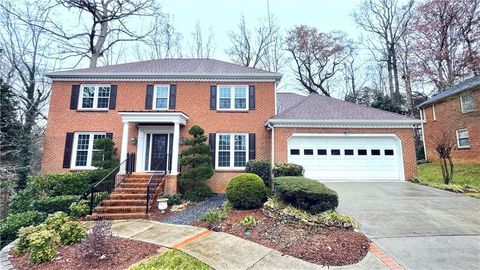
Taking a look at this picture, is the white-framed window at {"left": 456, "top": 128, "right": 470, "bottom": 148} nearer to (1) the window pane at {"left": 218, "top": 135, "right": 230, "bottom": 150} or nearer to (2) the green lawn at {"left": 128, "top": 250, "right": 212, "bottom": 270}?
(1) the window pane at {"left": 218, "top": 135, "right": 230, "bottom": 150}

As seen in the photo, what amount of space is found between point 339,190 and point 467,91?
13.3 m

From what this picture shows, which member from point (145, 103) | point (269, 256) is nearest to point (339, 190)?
point (269, 256)

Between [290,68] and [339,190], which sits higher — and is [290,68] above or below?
above

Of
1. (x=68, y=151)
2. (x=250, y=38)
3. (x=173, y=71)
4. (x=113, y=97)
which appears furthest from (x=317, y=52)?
(x=68, y=151)

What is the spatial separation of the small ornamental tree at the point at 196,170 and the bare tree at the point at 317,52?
19.4m

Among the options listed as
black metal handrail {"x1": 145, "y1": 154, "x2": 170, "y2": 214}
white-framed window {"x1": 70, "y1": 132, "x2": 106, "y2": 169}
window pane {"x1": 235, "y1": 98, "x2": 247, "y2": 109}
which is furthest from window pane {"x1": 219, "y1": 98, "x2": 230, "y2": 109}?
white-framed window {"x1": 70, "y1": 132, "x2": 106, "y2": 169}

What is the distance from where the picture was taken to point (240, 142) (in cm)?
1222

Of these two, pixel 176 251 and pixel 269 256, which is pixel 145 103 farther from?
pixel 269 256

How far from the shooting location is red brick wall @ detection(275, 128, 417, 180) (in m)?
11.3

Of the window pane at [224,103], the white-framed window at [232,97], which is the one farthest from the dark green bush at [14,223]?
the window pane at [224,103]

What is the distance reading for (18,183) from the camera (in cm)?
1153

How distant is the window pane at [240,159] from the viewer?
12.0 metres

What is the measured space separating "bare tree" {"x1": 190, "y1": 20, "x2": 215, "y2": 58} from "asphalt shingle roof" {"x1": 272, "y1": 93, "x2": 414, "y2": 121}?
13.6 metres

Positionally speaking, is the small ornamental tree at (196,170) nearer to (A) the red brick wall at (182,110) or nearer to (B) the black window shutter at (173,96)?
(A) the red brick wall at (182,110)
